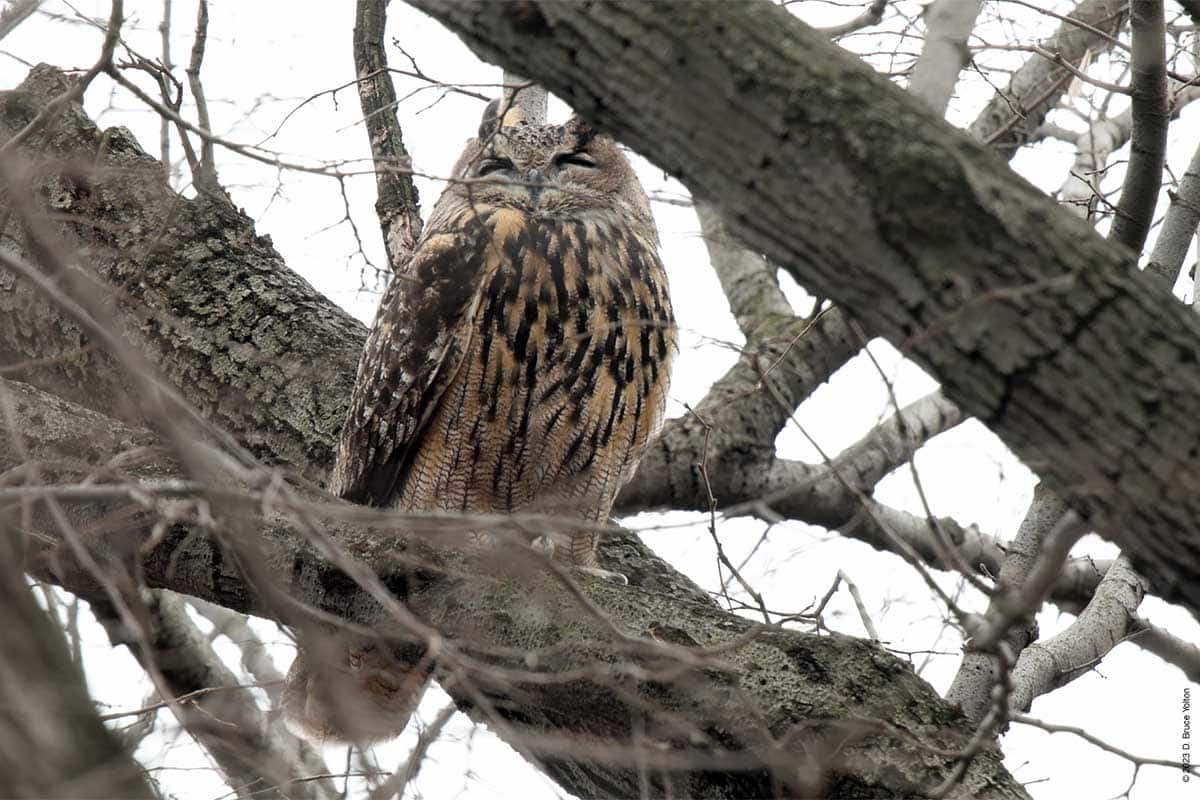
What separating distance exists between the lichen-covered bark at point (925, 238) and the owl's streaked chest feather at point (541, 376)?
64.9 inches

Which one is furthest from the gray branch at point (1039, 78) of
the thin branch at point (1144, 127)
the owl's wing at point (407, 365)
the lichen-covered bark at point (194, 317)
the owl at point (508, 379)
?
the lichen-covered bark at point (194, 317)

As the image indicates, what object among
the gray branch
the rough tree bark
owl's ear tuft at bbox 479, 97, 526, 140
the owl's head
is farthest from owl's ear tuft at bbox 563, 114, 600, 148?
the gray branch

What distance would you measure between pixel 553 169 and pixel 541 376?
85 cm

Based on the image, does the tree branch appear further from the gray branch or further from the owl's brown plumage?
the gray branch

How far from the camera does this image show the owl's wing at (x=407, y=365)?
3.49 meters

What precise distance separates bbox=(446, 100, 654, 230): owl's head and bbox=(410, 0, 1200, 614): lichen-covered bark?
2.01 m

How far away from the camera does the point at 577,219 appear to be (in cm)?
383

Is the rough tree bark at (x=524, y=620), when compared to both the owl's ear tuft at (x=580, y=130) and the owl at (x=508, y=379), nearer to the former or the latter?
the owl at (x=508, y=379)

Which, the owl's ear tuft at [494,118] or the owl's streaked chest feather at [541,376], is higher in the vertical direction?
the owl's ear tuft at [494,118]

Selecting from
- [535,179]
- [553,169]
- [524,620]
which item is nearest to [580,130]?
[553,169]

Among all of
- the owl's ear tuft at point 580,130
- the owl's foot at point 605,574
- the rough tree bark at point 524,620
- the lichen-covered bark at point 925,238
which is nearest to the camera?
the lichen-covered bark at point 925,238

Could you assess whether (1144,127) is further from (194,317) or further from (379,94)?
(194,317)

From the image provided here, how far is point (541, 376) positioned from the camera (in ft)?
11.2

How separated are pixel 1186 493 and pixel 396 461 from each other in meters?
2.37
